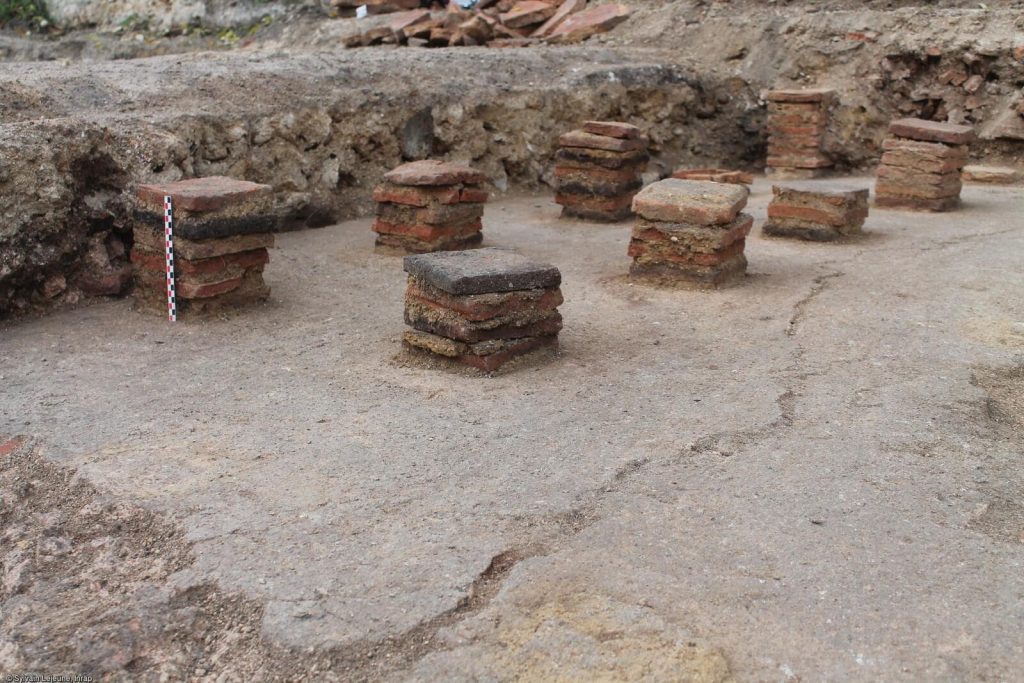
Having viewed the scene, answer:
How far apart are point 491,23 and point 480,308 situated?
889cm

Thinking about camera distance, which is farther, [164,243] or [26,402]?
[164,243]

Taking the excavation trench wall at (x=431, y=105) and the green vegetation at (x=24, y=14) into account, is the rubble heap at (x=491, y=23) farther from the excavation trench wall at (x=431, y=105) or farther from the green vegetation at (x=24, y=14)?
the green vegetation at (x=24, y=14)

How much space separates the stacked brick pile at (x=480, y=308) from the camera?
4.79 meters

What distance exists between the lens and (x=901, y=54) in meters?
11.8

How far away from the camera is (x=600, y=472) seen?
3740 millimetres

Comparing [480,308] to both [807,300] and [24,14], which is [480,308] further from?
[24,14]

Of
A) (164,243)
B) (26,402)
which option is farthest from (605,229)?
(26,402)

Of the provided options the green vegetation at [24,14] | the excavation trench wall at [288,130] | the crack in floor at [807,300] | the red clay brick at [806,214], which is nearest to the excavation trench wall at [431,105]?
the excavation trench wall at [288,130]

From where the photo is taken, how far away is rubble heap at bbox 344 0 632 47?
12.2 meters

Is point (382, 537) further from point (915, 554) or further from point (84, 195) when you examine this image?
point (84, 195)

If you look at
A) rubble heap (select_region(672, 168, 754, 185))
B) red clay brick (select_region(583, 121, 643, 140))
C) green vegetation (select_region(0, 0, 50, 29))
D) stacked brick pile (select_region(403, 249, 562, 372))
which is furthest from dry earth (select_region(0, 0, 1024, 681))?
green vegetation (select_region(0, 0, 50, 29))

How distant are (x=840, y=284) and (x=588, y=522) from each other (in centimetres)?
402

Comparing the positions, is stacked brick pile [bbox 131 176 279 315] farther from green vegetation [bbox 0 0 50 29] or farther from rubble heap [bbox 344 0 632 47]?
green vegetation [bbox 0 0 50 29]

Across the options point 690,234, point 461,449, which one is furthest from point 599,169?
point 461,449
